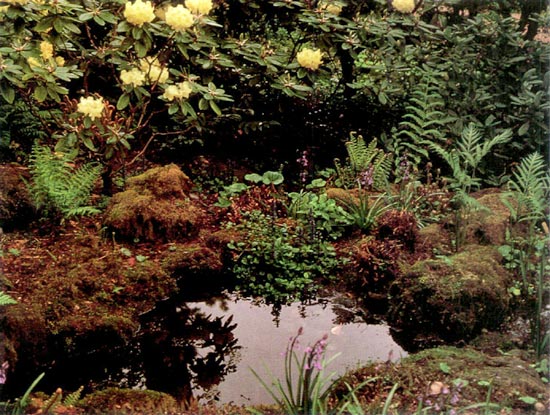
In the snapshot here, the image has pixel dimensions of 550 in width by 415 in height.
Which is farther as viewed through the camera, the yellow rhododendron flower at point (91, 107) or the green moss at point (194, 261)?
the green moss at point (194, 261)

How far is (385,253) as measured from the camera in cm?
481

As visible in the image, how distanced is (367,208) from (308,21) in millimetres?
1509

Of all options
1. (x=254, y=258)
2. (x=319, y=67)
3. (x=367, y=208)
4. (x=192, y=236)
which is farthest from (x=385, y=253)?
(x=319, y=67)

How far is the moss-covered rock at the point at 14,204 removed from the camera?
510cm

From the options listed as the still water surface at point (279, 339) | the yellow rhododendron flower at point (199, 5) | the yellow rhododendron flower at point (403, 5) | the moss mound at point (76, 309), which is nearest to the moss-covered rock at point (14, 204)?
the moss mound at point (76, 309)

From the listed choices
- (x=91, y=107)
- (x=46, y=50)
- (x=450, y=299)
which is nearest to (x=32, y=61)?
(x=46, y=50)

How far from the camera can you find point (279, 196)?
5609 millimetres

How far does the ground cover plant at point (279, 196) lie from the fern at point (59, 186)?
0.06ft

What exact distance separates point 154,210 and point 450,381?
2.39m

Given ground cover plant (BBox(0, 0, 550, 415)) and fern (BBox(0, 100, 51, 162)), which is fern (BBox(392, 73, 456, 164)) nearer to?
ground cover plant (BBox(0, 0, 550, 415))

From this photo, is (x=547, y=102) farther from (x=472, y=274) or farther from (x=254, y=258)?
(x=254, y=258)

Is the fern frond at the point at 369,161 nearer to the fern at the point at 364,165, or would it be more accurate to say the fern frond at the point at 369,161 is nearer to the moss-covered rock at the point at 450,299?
the fern at the point at 364,165

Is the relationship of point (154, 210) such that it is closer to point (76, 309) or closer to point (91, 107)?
point (91, 107)

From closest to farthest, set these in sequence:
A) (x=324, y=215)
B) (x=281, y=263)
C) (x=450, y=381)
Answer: (x=450, y=381) → (x=281, y=263) → (x=324, y=215)
